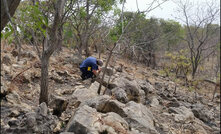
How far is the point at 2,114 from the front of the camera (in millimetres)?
Result: 2658

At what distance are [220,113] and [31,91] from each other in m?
7.96

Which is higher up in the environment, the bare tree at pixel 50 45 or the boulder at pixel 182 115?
the bare tree at pixel 50 45

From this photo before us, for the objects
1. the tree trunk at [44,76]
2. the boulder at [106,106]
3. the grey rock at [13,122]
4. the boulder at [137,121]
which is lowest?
the boulder at [137,121]

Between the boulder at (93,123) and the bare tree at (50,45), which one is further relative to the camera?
the bare tree at (50,45)

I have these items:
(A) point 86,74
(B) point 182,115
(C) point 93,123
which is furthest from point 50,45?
(B) point 182,115

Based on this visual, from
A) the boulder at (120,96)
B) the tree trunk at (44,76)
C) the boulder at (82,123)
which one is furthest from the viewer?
the boulder at (120,96)

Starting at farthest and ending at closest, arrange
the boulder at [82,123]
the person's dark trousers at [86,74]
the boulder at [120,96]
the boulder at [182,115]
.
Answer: the person's dark trousers at [86,74]
the boulder at [182,115]
the boulder at [120,96]
the boulder at [82,123]

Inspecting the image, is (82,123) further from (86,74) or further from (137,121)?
(86,74)

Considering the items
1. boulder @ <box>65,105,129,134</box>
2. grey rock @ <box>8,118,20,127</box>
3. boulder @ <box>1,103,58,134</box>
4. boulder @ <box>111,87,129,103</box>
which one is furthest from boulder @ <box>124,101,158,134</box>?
grey rock @ <box>8,118,20,127</box>

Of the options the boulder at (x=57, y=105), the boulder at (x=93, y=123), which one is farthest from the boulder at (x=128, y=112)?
the boulder at (x=57, y=105)

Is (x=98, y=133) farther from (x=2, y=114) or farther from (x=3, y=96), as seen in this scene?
(x=3, y=96)

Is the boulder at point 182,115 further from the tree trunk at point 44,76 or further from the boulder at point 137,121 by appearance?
the tree trunk at point 44,76

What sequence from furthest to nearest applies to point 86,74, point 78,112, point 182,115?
point 86,74 < point 182,115 < point 78,112

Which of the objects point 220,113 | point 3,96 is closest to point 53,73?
point 3,96
